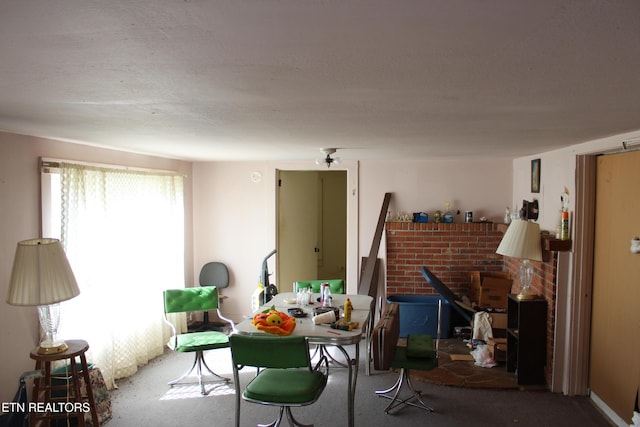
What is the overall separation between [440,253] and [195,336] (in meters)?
3.07

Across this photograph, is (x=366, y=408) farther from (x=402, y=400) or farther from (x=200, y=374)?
(x=200, y=374)

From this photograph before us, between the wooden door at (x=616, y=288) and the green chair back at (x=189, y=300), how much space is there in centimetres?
344

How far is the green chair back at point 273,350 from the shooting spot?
2760 millimetres

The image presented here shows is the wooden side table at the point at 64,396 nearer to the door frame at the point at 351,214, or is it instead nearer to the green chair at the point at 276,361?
the green chair at the point at 276,361

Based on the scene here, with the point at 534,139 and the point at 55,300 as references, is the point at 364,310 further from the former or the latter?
the point at 55,300

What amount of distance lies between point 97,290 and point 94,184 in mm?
921

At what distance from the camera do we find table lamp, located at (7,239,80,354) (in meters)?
2.76

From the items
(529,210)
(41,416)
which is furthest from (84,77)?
(529,210)

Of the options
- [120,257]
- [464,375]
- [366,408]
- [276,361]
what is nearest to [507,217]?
[464,375]

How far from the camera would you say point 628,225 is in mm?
3182

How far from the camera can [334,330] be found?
10.8ft

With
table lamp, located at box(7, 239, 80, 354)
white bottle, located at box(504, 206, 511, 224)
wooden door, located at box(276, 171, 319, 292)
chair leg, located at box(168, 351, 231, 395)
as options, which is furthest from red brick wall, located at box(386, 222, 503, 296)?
table lamp, located at box(7, 239, 80, 354)

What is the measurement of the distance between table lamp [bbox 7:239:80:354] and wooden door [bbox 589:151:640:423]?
12.4 ft

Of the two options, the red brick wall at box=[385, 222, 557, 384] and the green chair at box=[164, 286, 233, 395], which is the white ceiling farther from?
the red brick wall at box=[385, 222, 557, 384]
